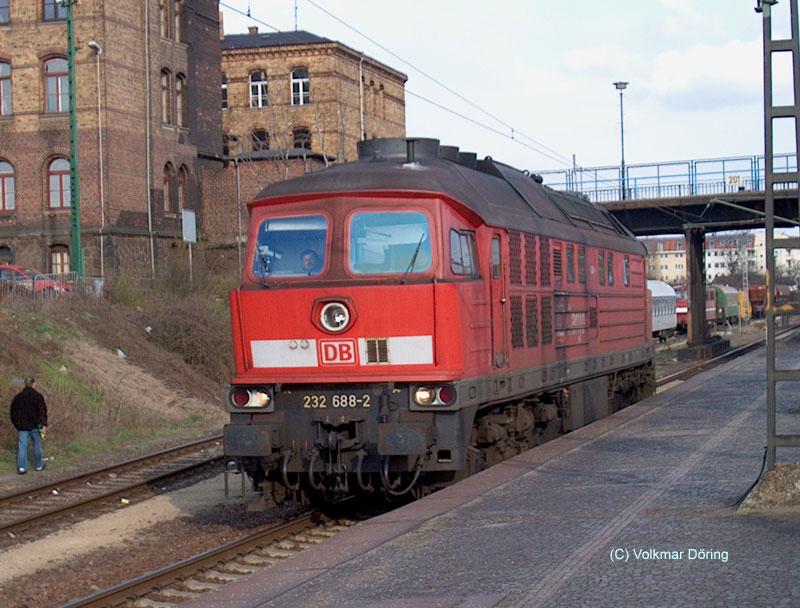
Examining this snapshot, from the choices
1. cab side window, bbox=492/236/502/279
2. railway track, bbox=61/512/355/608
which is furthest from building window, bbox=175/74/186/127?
railway track, bbox=61/512/355/608

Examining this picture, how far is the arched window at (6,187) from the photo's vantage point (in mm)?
41938

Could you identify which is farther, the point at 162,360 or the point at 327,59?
the point at 327,59

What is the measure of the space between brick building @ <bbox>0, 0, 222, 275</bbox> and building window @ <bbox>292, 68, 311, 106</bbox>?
2130 centimetres

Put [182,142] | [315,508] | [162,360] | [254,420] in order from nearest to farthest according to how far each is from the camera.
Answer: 1. [254,420]
2. [315,508]
3. [162,360]
4. [182,142]

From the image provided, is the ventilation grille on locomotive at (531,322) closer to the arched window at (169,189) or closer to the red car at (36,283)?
the red car at (36,283)

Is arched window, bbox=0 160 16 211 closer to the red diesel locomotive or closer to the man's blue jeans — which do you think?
the man's blue jeans

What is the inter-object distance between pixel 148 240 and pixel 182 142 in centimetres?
487

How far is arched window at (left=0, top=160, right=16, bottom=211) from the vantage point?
138 ft

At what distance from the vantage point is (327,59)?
63375 mm

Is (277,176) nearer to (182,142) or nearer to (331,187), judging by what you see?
(182,142)

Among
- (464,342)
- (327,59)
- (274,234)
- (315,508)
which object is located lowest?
(315,508)

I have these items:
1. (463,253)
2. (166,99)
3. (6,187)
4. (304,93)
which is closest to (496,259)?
(463,253)

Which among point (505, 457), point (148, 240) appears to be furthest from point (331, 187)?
point (148, 240)

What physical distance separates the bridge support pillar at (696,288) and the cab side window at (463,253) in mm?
35399
